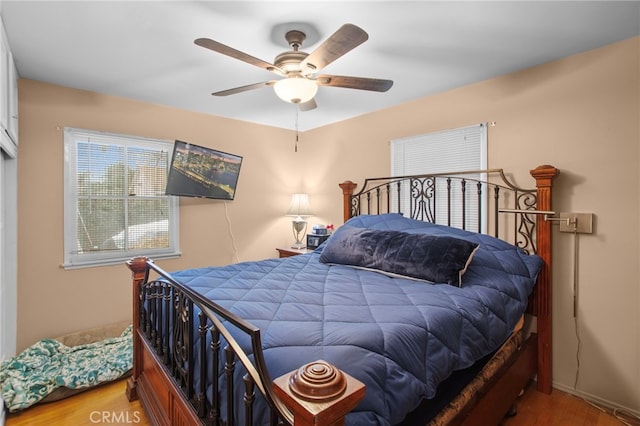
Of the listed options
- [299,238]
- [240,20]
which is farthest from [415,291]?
[299,238]

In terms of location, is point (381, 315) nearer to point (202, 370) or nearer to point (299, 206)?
point (202, 370)

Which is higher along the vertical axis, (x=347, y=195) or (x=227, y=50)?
(x=227, y=50)

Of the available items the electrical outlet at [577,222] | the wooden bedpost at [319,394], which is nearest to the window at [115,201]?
the wooden bedpost at [319,394]

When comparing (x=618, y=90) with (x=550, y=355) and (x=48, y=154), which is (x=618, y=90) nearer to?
(x=550, y=355)

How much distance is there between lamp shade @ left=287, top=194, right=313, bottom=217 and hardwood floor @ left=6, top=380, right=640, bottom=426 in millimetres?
2377

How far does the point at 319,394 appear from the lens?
0.62 m

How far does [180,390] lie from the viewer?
1.38m


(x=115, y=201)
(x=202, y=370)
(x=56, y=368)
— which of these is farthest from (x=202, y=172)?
(x=202, y=370)

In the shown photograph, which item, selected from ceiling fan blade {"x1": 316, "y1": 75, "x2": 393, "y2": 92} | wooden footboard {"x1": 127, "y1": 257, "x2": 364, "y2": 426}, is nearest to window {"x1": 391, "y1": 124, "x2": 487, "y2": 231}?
ceiling fan blade {"x1": 316, "y1": 75, "x2": 393, "y2": 92}

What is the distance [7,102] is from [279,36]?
5.67 feet

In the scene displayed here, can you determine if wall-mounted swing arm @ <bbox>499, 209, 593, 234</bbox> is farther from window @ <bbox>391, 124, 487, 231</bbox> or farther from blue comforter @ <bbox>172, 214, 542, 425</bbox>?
window @ <bbox>391, 124, 487, 231</bbox>

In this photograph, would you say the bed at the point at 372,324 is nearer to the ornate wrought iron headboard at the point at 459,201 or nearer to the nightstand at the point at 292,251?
the ornate wrought iron headboard at the point at 459,201

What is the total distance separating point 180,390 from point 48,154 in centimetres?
236

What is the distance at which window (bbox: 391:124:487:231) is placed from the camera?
102 inches
